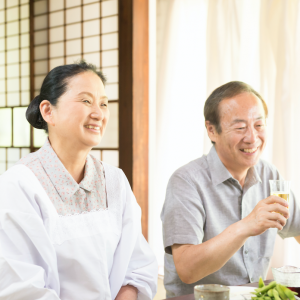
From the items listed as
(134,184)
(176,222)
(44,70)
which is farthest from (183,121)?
(176,222)

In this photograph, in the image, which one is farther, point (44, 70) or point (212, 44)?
point (44, 70)

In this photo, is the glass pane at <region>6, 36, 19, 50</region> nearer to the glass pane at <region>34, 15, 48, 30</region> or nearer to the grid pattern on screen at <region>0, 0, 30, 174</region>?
the grid pattern on screen at <region>0, 0, 30, 174</region>

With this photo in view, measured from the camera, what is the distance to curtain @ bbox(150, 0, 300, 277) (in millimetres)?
2834

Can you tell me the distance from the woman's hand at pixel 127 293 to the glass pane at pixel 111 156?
89.7 inches

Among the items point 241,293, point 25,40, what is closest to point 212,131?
point 241,293

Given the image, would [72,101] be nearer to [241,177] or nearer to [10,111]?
[241,177]

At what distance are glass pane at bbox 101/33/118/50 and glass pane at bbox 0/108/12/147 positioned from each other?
1.63 m

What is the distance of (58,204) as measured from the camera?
4.72 feet

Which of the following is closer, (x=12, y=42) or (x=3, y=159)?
(x=12, y=42)

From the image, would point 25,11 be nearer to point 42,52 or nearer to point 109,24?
point 42,52

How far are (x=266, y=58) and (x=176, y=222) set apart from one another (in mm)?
1901

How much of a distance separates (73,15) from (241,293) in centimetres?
368

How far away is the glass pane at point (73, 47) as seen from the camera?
13.4ft

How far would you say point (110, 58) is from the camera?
12.5 ft
